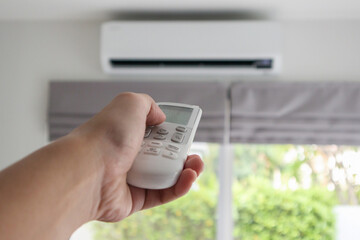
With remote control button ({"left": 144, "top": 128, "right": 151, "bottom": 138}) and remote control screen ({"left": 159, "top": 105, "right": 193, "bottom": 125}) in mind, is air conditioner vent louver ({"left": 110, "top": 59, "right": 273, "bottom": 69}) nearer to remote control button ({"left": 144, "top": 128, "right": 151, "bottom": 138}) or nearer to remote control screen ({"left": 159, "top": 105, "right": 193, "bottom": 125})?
remote control screen ({"left": 159, "top": 105, "right": 193, "bottom": 125})

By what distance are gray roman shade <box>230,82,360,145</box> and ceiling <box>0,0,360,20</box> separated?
0.39m

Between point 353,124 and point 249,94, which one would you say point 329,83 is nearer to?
point 353,124

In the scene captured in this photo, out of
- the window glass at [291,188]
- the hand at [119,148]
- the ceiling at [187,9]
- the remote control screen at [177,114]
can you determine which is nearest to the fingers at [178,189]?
the hand at [119,148]

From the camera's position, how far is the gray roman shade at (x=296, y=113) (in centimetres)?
254

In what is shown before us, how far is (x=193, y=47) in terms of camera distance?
252 cm

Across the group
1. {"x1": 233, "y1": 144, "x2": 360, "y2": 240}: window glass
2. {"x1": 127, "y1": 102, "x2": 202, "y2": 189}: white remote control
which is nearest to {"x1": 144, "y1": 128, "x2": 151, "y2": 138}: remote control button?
{"x1": 127, "y1": 102, "x2": 202, "y2": 189}: white remote control

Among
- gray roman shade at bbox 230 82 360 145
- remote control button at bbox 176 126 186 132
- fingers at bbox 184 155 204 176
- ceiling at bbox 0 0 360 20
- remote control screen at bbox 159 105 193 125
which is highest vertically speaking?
ceiling at bbox 0 0 360 20

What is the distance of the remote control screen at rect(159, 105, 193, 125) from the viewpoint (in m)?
0.96

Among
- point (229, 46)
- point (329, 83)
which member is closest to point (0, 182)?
point (229, 46)

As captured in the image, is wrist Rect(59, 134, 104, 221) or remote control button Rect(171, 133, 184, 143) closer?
wrist Rect(59, 134, 104, 221)

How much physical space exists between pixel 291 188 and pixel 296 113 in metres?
0.45

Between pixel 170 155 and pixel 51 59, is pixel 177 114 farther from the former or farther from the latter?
pixel 51 59

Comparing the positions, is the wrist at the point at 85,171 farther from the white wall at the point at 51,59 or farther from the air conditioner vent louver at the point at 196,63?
the white wall at the point at 51,59

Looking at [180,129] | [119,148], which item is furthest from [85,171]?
[180,129]
